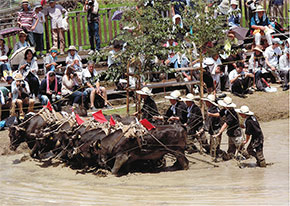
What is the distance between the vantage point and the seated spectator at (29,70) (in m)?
17.0

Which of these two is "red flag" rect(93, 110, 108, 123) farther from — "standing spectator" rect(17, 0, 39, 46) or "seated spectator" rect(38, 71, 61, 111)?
"standing spectator" rect(17, 0, 39, 46)

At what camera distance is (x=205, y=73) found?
18547 mm

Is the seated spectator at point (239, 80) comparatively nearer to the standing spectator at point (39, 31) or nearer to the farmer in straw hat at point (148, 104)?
the farmer in straw hat at point (148, 104)

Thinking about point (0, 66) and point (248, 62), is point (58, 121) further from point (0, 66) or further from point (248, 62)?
point (248, 62)

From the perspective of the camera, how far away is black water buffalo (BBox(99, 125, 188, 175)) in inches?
492

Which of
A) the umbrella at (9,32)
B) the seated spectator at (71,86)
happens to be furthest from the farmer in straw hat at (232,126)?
the umbrella at (9,32)

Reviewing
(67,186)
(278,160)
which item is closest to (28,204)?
(67,186)

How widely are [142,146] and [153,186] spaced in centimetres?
108

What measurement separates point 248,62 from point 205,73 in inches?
116

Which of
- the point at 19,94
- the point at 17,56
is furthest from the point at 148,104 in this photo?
the point at 17,56

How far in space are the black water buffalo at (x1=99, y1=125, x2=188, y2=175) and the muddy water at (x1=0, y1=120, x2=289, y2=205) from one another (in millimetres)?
384

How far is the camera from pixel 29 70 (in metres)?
17.1

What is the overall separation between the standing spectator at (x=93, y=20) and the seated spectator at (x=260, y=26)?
5.54 meters

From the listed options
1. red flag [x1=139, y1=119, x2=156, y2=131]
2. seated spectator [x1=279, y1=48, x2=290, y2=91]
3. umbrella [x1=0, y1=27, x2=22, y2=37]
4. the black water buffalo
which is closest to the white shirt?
seated spectator [x1=279, y1=48, x2=290, y2=91]
